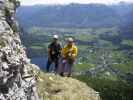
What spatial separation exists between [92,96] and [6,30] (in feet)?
30.8

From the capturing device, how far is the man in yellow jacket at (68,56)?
25828 millimetres

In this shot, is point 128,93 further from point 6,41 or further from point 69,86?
point 6,41

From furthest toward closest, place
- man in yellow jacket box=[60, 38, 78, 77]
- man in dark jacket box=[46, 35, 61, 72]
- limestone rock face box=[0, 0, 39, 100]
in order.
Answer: man in dark jacket box=[46, 35, 61, 72]
man in yellow jacket box=[60, 38, 78, 77]
limestone rock face box=[0, 0, 39, 100]

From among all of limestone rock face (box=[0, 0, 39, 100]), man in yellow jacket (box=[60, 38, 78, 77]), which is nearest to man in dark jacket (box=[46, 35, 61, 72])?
man in yellow jacket (box=[60, 38, 78, 77])

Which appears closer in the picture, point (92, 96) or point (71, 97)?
point (71, 97)

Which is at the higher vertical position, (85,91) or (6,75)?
(6,75)

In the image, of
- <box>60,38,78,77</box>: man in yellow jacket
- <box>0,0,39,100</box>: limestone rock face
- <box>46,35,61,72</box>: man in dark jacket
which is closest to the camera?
<box>0,0,39,100</box>: limestone rock face

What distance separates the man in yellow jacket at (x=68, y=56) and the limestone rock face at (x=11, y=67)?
7639 millimetres

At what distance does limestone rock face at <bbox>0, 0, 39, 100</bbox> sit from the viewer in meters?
14.1

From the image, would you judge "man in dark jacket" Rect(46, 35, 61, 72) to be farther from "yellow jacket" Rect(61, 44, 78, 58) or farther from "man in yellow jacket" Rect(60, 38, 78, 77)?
"yellow jacket" Rect(61, 44, 78, 58)

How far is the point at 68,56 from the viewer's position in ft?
85.4

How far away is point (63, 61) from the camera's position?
26516 millimetres

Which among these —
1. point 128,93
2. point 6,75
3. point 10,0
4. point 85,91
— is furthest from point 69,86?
point 128,93

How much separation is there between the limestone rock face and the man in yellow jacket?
7639 mm
